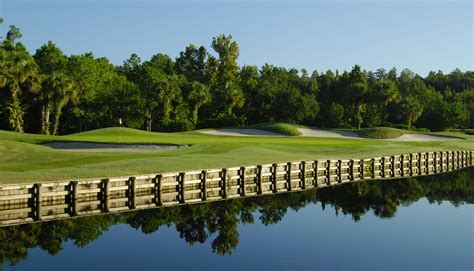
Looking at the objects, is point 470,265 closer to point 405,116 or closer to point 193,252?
point 193,252

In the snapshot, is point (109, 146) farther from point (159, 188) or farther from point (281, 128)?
point (281, 128)

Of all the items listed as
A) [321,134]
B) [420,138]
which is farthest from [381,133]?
[321,134]

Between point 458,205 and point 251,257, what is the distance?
17.9m

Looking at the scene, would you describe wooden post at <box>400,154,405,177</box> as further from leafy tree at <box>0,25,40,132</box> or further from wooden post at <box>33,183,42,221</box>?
leafy tree at <box>0,25,40,132</box>

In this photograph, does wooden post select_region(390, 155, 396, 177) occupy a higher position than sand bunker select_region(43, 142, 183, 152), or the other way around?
sand bunker select_region(43, 142, 183, 152)

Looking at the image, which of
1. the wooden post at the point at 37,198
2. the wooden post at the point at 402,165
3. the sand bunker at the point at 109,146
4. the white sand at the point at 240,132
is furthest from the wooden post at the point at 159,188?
the white sand at the point at 240,132

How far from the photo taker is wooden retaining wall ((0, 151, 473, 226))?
25.5 m

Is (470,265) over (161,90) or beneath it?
beneath

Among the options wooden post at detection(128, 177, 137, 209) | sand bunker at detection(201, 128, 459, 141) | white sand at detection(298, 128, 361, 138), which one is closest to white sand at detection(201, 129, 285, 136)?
sand bunker at detection(201, 128, 459, 141)

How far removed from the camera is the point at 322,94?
129875mm

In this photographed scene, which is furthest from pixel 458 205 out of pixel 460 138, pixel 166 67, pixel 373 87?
A: pixel 166 67

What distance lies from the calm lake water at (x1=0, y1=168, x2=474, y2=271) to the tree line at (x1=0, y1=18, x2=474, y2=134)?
2103 inches

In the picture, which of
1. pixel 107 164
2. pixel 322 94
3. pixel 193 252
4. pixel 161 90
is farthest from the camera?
pixel 322 94

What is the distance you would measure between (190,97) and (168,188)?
2878 inches
